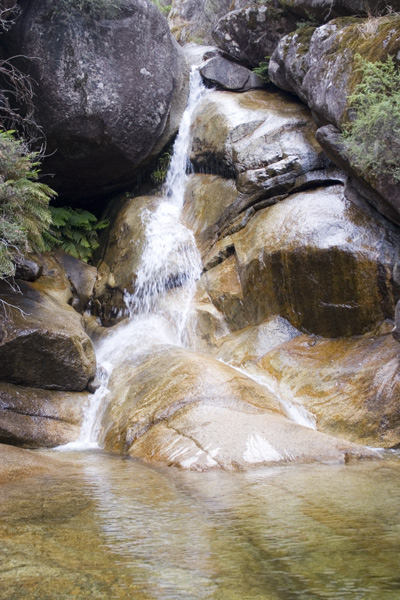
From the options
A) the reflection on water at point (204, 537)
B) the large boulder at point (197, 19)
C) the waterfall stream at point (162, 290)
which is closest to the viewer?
the reflection on water at point (204, 537)

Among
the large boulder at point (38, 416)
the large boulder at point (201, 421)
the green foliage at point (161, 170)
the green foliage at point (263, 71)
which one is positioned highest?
the green foliage at point (263, 71)

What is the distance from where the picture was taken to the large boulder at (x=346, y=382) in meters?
6.80

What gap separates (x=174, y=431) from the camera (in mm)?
5973

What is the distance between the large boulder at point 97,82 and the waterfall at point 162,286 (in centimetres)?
115

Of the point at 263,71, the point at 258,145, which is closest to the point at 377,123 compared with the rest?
the point at 258,145

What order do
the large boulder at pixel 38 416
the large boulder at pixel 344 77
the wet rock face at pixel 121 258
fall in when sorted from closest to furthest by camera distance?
the large boulder at pixel 38 416 < the large boulder at pixel 344 77 < the wet rock face at pixel 121 258

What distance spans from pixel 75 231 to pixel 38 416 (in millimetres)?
6453

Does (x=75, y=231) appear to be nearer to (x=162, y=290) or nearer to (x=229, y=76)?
(x=162, y=290)

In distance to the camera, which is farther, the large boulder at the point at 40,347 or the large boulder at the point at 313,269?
the large boulder at the point at 313,269

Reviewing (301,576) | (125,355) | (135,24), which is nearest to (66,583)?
(301,576)

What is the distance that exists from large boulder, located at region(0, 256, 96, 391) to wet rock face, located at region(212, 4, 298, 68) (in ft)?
34.2

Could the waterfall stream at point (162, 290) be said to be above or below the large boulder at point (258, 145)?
below

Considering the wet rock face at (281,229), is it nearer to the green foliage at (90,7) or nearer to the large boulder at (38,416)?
the green foliage at (90,7)

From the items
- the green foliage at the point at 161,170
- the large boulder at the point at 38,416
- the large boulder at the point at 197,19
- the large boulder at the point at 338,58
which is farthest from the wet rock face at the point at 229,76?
the large boulder at the point at 38,416
